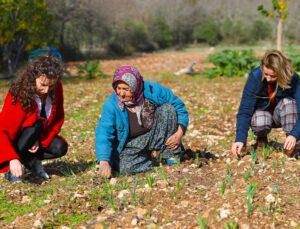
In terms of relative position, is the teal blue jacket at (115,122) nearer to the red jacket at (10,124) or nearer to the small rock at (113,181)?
the small rock at (113,181)

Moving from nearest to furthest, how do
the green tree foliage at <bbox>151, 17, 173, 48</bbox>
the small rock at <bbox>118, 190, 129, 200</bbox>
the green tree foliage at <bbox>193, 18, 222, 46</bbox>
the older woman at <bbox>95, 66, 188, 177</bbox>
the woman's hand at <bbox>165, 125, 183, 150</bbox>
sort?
the small rock at <bbox>118, 190, 129, 200</bbox>
the older woman at <bbox>95, 66, 188, 177</bbox>
the woman's hand at <bbox>165, 125, 183, 150</bbox>
the green tree foliage at <bbox>151, 17, 173, 48</bbox>
the green tree foliage at <bbox>193, 18, 222, 46</bbox>

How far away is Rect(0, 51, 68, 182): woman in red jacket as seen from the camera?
3852 mm

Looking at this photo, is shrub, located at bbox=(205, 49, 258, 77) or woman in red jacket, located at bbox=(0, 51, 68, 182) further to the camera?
shrub, located at bbox=(205, 49, 258, 77)

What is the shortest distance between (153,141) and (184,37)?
Answer: 27.9 metres

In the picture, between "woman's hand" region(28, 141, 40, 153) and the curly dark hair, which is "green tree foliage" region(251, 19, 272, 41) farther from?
the curly dark hair

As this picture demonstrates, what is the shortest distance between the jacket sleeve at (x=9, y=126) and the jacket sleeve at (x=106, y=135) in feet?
2.13

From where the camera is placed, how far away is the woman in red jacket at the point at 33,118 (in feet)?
12.6

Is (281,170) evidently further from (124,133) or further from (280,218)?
(124,133)

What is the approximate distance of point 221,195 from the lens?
317cm

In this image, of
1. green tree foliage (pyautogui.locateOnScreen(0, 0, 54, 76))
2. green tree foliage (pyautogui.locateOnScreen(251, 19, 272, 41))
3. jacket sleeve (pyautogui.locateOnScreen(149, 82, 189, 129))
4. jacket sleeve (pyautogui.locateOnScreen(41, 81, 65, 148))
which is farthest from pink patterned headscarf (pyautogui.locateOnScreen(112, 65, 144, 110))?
green tree foliage (pyautogui.locateOnScreen(251, 19, 272, 41))

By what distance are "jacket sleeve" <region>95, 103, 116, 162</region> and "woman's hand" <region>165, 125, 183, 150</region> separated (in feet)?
1.57

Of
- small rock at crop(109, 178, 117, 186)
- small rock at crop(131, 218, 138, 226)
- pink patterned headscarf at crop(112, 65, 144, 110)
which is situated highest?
pink patterned headscarf at crop(112, 65, 144, 110)

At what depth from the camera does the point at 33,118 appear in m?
4.04

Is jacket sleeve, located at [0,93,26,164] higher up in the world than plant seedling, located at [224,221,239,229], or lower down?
higher up
